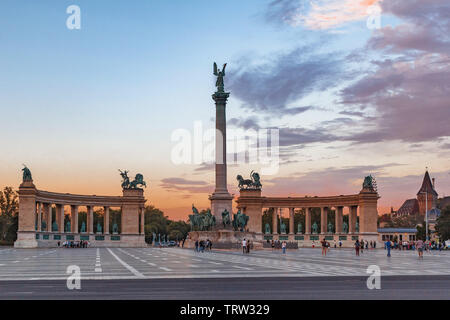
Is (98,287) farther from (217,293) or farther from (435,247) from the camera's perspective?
(435,247)

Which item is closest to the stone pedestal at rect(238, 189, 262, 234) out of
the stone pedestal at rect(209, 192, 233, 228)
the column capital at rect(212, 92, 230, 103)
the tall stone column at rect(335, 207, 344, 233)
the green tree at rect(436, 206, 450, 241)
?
the tall stone column at rect(335, 207, 344, 233)

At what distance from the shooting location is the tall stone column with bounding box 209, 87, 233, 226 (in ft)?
302

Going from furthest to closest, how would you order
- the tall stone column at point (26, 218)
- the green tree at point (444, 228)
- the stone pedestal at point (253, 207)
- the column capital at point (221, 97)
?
the green tree at point (444, 228), the stone pedestal at point (253, 207), the tall stone column at point (26, 218), the column capital at point (221, 97)

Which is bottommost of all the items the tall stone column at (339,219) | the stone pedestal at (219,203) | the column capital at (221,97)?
the tall stone column at (339,219)

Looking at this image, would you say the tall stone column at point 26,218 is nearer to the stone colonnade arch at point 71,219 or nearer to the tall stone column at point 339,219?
the stone colonnade arch at point 71,219

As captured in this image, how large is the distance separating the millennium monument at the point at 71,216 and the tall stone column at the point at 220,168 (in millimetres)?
39939

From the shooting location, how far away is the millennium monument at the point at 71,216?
114 meters

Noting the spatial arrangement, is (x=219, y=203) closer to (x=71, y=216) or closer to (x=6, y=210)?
(x=71, y=216)

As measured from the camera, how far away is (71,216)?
139 metres

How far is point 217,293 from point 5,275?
15.6 m

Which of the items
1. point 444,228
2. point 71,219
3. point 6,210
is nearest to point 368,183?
point 444,228

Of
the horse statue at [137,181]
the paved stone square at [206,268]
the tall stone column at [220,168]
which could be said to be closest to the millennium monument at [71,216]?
the horse statue at [137,181]
